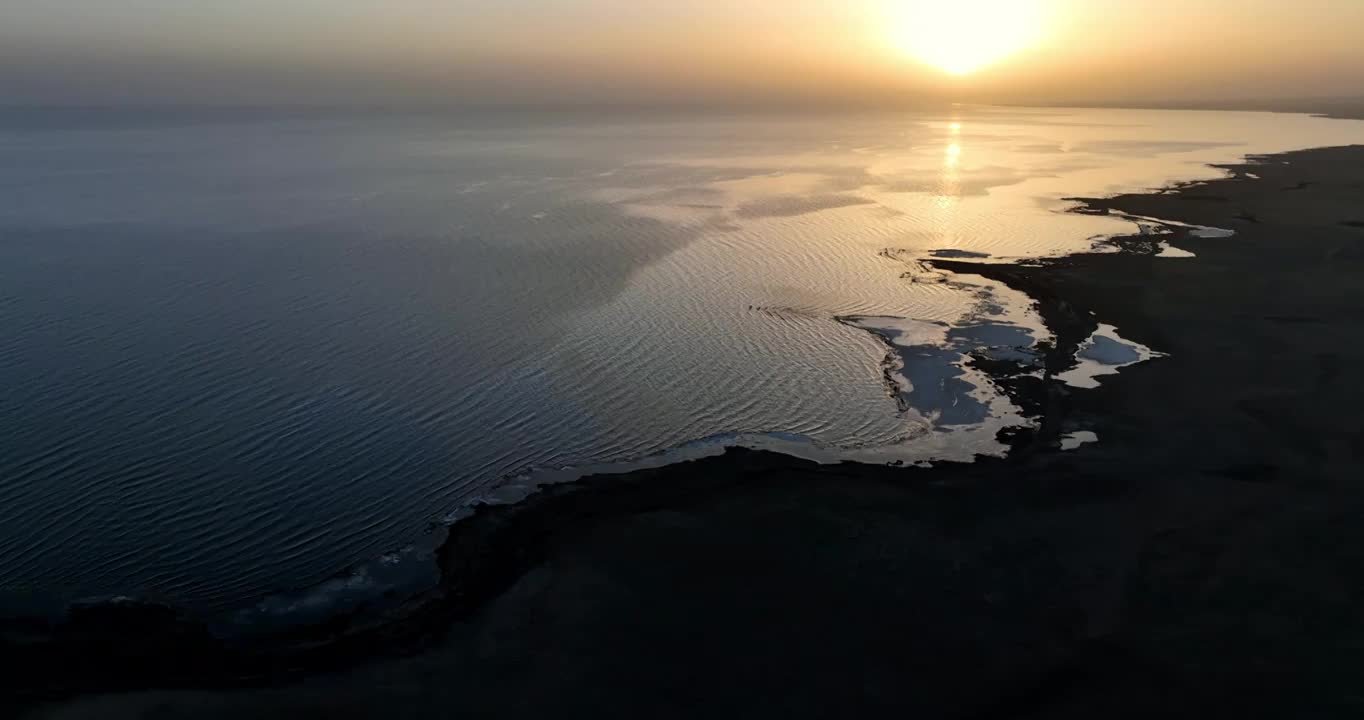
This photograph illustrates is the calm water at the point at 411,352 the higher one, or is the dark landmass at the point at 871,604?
the calm water at the point at 411,352

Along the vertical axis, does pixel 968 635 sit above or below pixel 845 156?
below

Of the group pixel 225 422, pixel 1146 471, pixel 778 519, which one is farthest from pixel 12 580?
pixel 1146 471

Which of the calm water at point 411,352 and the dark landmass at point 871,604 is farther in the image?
the calm water at point 411,352

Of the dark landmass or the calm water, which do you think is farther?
the calm water

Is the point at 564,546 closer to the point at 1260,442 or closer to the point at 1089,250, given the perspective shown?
the point at 1260,442

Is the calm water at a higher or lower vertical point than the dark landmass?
higher
